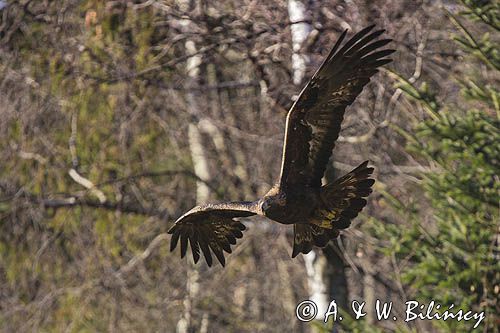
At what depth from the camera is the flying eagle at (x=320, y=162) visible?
A: 5.90 m

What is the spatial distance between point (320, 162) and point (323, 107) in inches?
13.2

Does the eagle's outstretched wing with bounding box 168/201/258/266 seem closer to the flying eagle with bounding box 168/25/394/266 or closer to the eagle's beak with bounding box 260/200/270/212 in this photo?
the flying eagle with bounding box 168/25/394/266

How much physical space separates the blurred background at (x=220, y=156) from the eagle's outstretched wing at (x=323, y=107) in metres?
1.26

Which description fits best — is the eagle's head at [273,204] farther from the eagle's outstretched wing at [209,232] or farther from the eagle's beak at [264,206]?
the eagle's outstretched wing at [209,232]

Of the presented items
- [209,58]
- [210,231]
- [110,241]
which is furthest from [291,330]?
[210,231]

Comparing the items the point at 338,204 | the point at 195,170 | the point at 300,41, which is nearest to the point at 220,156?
the point at 195,170

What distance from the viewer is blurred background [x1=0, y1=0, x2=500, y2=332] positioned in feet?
24.7

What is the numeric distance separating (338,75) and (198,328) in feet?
21.3

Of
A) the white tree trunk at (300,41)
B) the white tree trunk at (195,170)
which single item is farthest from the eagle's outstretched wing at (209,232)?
the white tree trunk at (195,170)

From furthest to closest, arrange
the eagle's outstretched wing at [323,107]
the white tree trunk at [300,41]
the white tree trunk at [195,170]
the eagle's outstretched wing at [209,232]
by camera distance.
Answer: the white tree trunk at [195,170], the white tree trunk at [300,41], the eagle's outstretched wing at [209,232], the eagle's outstretched wing at [323,107]

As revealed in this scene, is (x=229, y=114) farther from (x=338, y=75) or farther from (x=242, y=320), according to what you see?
(x=338, y=75)

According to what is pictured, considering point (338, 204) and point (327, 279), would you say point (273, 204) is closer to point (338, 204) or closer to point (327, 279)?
point (338, 204)

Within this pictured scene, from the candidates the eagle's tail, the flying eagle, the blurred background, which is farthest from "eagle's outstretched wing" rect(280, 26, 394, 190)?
the blurred background

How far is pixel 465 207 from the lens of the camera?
297 inches
